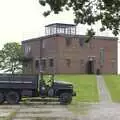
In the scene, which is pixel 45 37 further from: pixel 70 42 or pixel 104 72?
pixel 104 72

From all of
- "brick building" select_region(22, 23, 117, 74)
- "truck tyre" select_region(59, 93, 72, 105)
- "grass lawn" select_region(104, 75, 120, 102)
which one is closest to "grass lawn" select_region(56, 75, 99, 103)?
"grass lawn" select_region(104, 75, 120, 102)

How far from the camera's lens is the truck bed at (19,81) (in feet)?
120

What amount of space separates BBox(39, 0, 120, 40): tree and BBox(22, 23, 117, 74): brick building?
62.0 metres

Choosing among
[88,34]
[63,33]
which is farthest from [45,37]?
[88,34]

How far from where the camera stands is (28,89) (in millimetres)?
36531

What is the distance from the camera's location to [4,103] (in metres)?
36.8

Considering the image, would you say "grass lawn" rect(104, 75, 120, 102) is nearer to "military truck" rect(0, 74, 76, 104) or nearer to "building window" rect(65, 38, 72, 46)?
"military truck" rect(0, 74, 76, 104)

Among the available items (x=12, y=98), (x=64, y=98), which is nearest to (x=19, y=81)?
(x=12, y=98)

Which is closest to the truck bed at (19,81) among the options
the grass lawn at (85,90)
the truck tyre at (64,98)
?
the truck tyre at (64,98)

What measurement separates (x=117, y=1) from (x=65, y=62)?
6425cm

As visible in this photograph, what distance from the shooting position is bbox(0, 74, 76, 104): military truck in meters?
36.3

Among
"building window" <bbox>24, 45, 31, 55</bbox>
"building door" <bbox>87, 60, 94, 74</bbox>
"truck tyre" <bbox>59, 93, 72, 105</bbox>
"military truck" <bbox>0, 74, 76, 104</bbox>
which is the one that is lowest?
"truck tyre" <bbox>59, 93, 72, 105</bbox>

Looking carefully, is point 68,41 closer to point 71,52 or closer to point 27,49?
point 71,52

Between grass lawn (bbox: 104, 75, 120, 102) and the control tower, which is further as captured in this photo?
the control tower
